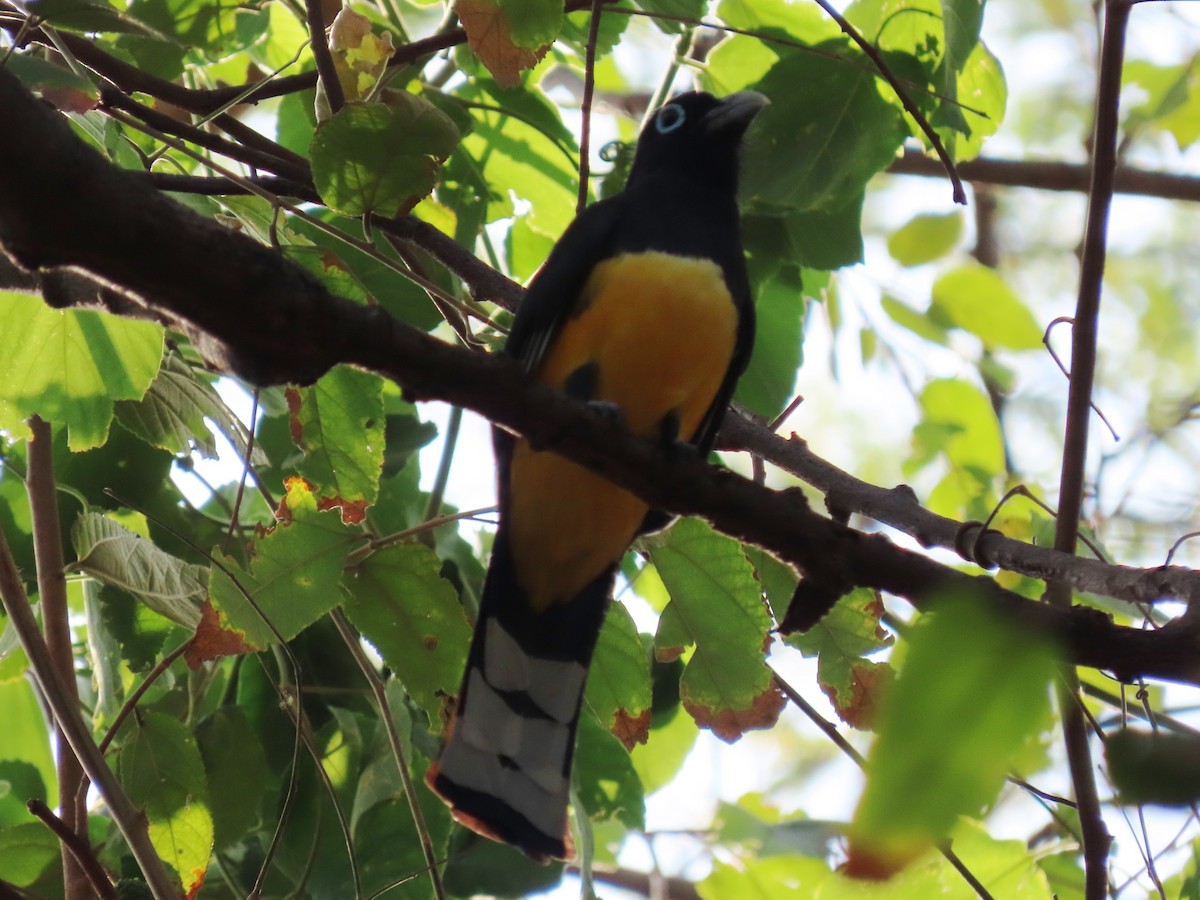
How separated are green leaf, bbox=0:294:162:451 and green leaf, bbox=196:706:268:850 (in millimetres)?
849

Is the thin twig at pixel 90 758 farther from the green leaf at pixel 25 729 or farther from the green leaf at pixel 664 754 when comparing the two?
the green leaf at pixel 664 754

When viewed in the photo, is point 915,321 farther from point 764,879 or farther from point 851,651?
point 764,879

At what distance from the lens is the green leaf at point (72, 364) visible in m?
2.78

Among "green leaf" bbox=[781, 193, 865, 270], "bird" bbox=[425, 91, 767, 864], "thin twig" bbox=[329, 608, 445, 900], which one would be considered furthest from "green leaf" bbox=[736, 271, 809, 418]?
"thin twig" bbox=[329, 608, 445, 900]

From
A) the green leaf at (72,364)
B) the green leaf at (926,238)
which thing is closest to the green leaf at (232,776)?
the green leaf at (72,364)

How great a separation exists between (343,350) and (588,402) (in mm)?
1478

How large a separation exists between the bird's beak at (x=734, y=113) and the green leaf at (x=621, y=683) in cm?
161

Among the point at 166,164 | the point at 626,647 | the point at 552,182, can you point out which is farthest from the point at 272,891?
the point at 552,182

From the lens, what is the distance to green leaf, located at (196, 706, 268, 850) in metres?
3.09

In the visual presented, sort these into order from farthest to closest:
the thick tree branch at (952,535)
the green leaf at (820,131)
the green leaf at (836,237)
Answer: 1. the green leaf at (836,237)
2. the green leaf at (820,131)
3. the thick tree branch at (952,535)

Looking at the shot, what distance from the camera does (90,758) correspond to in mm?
2434

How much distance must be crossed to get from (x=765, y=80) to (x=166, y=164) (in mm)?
1628

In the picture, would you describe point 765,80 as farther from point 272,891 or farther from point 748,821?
point 272,891

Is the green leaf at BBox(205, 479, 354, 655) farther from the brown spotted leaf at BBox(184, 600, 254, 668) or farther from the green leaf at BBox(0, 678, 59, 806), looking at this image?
the green leaf at BBox(0, 678, 59, 806)
